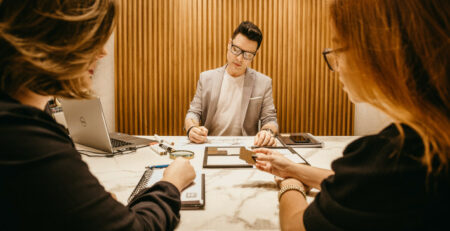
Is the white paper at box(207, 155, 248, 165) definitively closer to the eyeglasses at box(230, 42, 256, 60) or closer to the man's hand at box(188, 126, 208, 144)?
the man's hand at box(188, 126, 208, 144)

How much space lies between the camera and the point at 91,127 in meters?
1.73

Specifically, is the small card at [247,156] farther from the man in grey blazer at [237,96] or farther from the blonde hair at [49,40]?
the man in grey blazer at [237,96]

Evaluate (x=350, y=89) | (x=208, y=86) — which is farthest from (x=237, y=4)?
(x=350, y=89)

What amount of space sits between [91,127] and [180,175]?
2.89 ft

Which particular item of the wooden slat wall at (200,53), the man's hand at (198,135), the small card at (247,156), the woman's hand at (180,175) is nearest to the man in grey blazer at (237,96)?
the man's hand at (198,135)

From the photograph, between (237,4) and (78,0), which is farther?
(237,4)

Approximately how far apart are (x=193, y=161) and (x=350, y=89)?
3.49 ft

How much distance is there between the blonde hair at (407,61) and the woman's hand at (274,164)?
0.64 metres

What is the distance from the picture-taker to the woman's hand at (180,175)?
1078 mm

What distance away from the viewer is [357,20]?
63 cm

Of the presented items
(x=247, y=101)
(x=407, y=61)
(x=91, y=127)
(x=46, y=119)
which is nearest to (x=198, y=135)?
(x=91, y=127)

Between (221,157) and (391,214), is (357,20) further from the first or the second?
(221,157)

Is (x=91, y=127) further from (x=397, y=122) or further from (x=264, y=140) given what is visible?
(x=397, y=122)

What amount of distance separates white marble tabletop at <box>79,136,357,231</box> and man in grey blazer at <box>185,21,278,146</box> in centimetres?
92
